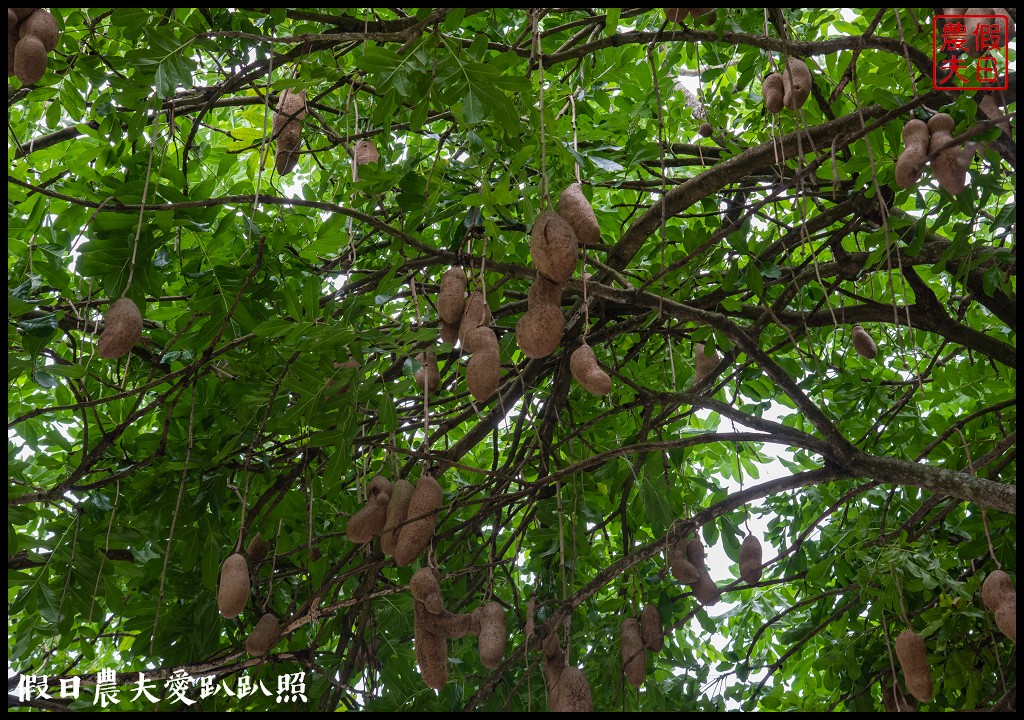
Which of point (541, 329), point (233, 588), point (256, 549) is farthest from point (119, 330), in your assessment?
point (256, 549)

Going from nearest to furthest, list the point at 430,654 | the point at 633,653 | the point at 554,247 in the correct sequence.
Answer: the point at 554,247, the point at 430,654, the point at 633,653

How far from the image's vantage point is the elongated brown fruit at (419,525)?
1573mm

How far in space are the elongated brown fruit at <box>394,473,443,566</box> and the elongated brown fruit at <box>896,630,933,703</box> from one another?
2.98ft

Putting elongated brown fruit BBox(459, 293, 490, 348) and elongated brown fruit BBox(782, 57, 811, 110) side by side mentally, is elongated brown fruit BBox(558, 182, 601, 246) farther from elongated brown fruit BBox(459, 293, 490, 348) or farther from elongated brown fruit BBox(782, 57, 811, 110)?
elongated brown fruit BBox(782, 57, 811, 110)

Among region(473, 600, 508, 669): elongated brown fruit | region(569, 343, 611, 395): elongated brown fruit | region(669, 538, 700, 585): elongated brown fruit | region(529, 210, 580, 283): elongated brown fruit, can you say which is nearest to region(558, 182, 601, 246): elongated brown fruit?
region(529, 210, 580, 283): elongated brown fruit

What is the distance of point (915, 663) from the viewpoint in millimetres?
1739

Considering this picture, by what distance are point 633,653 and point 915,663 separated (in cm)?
56

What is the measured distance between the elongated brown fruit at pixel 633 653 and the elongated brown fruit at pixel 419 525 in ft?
2.08

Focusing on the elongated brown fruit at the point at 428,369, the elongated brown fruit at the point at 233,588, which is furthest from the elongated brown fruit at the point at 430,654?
the elongated brown fruit at the point at 428,369

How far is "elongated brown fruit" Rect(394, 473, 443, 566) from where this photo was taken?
157 centimetres

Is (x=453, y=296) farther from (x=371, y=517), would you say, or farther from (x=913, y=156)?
(x=913, y=156)

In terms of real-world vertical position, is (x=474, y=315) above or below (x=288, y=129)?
below

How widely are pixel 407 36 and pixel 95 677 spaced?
1.51 m

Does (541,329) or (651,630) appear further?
(651,630)
